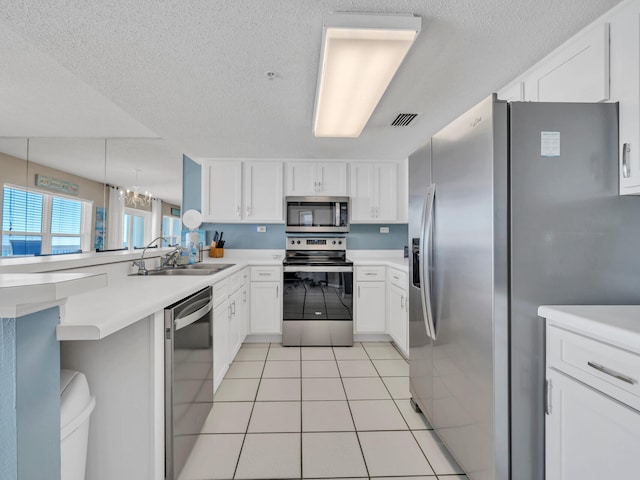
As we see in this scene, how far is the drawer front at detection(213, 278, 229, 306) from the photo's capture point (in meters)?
2.10

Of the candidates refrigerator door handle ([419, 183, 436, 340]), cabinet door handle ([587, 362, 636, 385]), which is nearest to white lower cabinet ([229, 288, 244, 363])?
refrigerator door handle ([419, 183, 436, 340])

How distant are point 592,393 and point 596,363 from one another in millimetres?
100

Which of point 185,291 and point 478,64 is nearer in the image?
point 185,291

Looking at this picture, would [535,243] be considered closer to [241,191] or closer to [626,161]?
[626,161]

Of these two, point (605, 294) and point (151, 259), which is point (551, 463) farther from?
point (151, 259)

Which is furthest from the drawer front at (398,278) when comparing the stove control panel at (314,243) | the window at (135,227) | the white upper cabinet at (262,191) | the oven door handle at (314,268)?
the window at (135,227)

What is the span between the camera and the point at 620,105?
121cm

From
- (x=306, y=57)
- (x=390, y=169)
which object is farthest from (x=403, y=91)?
(x=390, y=169)

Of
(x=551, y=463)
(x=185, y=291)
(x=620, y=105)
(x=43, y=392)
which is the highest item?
(x=620, y=105)

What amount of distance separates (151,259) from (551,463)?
106 inches

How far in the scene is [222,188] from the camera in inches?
141

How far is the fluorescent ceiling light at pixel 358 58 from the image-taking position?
1.35 meters

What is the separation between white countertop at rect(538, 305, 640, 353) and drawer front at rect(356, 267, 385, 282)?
2.19 m

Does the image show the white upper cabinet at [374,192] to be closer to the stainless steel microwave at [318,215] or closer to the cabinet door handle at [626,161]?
the stainless steel microwave at [318,215]
